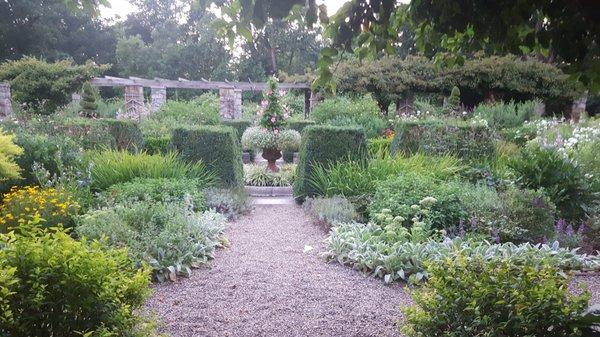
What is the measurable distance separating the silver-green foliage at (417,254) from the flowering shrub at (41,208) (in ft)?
10.0

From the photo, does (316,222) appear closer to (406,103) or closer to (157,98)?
(157,98)

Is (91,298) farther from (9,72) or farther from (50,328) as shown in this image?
(9,72)

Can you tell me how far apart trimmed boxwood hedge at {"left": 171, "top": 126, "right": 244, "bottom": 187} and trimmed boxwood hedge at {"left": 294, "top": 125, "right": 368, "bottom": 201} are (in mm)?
1222

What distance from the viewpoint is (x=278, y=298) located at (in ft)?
13.2

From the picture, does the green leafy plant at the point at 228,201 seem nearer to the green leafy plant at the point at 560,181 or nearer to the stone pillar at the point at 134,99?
the green leafy plant at the point at 560,181

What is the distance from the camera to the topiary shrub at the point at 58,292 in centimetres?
216

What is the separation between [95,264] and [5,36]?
2417 cm

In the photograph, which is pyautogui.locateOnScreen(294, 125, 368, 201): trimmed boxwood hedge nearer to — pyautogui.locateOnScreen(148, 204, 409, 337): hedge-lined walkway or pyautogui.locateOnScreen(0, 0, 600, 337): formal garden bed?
pyautogui.locateOnScreen(0, 0, 600, 337): formal garden bed

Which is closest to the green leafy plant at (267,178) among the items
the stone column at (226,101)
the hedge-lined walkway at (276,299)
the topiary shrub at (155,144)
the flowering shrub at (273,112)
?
the flowering shrub at (273,112)

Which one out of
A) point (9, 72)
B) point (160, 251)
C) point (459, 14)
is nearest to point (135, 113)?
point (9, 72)

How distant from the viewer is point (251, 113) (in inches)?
814

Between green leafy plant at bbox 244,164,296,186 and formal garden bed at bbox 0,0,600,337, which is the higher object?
formal garden bed at bbox 0,0,600,337

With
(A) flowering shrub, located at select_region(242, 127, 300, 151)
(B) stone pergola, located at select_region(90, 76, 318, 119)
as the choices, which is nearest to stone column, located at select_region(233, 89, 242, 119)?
(B) stone pergola, located at select_region(90, 76, 318, 119)

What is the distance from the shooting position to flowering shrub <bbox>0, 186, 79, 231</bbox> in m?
5.21
